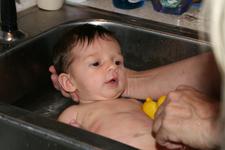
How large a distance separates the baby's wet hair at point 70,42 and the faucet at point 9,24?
0.10 metres

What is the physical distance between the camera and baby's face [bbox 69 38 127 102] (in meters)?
1.11

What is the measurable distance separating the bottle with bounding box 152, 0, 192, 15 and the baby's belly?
43 centimetres

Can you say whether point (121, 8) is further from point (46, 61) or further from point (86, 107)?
point (86, 107)

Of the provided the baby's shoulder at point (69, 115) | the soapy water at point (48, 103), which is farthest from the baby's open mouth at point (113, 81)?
the soapy water at point (48, 103)

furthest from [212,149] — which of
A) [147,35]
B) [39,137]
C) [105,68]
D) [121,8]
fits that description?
[121,8]

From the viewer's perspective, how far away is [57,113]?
1273mm

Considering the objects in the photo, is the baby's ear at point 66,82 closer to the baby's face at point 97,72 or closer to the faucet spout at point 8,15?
the baby's face at point 97,72

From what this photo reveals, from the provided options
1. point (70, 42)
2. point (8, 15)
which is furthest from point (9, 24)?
point (70, 42)

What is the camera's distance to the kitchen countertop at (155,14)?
1.34 meters

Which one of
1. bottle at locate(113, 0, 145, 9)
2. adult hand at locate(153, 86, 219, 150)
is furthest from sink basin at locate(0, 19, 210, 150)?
adult hand at locate(153, 86, 219, 150)

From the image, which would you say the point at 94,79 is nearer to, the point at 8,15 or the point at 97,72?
the point at 97,72

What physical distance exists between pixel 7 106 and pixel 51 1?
1.97ft

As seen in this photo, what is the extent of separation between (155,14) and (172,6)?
6 cm

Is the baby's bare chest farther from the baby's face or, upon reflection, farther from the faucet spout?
the faucet spout
